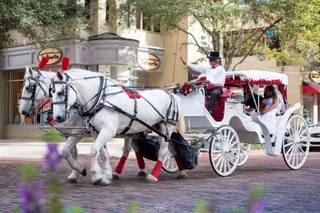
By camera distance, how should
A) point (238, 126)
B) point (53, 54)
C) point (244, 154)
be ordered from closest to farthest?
point (238, 126) < point (244, 154) < point (53, 54)

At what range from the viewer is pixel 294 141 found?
12578 mm

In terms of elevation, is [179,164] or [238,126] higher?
[238,126]

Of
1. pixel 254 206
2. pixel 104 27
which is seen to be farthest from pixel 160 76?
pixel 254 206

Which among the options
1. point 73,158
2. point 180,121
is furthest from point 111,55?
point 73,158

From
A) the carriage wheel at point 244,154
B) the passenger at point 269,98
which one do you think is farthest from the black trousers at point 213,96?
the carriage wheel at point 244,154

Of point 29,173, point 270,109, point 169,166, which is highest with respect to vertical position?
point 29,173

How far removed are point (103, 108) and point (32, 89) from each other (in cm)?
133

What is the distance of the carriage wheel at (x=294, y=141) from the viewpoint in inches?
490

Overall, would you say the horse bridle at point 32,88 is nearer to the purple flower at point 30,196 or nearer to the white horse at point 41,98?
the white horse at point 41,98

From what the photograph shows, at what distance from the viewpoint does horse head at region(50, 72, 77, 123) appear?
8.70 metres

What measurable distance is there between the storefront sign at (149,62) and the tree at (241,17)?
586cm

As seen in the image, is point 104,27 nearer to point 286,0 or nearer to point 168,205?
point 286,0

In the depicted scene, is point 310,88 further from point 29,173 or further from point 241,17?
point 29,173

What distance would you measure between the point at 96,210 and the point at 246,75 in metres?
6.21
